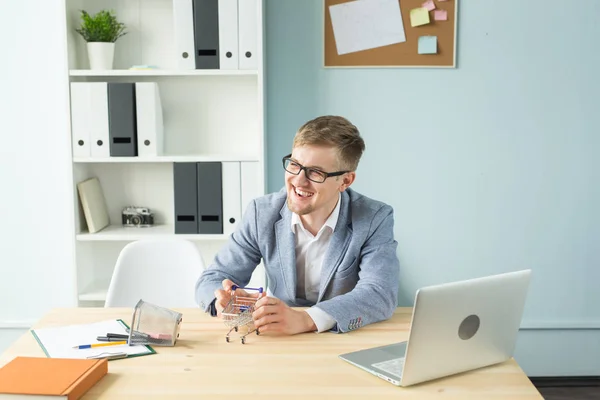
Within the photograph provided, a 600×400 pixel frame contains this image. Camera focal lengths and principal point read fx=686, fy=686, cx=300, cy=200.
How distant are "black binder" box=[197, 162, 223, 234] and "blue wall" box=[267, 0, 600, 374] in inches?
15.4

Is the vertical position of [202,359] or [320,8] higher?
[320,8]

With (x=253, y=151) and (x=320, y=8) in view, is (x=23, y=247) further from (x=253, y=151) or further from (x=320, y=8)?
(x=320, y=8)

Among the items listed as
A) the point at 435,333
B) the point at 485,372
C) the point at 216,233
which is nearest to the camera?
the point at 435,333

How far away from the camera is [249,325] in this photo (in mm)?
1797

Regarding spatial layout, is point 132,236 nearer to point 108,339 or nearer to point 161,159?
point 161,159

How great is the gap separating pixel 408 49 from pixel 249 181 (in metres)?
0.97

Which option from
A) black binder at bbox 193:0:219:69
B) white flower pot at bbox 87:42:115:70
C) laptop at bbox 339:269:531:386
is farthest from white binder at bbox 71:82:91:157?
laptop at bbox 339:269:531:386

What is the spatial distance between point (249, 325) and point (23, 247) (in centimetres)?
201

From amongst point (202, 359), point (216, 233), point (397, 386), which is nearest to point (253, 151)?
point (216, 233)

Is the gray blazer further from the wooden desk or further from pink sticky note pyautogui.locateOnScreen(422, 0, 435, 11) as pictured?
pink sticky note pyautogui.locateOnScreen(422, 0, 435, 11)

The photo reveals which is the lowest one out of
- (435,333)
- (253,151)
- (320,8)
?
(435,333)

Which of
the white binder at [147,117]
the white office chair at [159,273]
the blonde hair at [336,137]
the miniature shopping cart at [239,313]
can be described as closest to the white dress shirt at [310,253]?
the blonde hair at [336,137]

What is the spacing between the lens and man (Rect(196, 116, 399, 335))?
1.96m

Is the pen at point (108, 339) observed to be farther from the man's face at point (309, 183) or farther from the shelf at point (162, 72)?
the shelf at point (162, 72)
